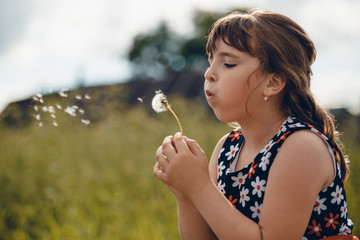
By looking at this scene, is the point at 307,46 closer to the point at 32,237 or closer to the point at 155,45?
the point at 32,237

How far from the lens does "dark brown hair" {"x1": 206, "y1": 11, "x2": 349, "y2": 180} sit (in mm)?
1346

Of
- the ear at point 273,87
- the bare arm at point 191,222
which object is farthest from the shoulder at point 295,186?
the bare arm at point 191,222

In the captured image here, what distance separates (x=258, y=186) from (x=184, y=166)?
270 millimetres

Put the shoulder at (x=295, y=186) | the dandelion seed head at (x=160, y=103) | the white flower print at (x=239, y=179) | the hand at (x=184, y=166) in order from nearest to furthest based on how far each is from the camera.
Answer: the shoulder at (x=295, y=186) → the hand at (x=184, y=166) → the white flower print at (x=239, y=179) → the dandelion seed head at (x=160, y=103)

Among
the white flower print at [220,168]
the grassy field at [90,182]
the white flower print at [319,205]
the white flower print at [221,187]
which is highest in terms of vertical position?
the white flower print at [319,205]

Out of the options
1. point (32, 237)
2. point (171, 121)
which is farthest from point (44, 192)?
point (171, 121)

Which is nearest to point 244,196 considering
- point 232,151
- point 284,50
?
point 232,151

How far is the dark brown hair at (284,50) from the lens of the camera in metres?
1.35

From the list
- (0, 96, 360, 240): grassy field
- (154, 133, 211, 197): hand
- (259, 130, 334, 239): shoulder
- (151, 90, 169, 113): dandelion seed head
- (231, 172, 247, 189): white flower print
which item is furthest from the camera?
(0, 96, 360, 240): grassy field

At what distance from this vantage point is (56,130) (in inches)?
186

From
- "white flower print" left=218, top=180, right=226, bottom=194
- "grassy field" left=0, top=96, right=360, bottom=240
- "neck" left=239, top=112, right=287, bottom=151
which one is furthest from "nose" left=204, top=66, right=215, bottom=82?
"grassy field" left=0, top=96, right=360, bottom=240

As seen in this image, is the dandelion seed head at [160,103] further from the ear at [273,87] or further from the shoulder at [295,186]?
the shoulder at [295,186]

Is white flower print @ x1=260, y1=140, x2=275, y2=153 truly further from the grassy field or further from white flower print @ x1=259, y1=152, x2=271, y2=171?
the grassy field

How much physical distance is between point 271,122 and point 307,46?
1.03 feet
